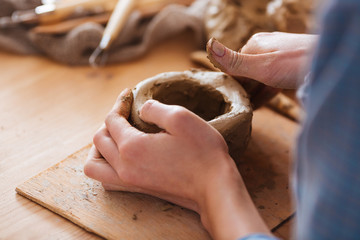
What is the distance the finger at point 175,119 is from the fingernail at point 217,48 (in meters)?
0.14

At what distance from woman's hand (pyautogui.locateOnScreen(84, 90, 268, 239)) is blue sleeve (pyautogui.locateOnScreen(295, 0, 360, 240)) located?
15 centimetres

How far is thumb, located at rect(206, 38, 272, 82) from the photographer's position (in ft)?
2.23

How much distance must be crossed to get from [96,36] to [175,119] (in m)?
0.59

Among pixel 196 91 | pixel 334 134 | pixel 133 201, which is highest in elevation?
pixel 334 134

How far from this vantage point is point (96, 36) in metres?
1.09

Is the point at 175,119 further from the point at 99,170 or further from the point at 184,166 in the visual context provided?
the point at 99,170

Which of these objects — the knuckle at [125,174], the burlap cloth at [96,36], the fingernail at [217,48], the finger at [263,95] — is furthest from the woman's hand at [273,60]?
the burlap cloth at [96,36]

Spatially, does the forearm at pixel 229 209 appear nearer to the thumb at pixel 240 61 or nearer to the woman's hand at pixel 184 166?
the woman's hand at pixel 184 166

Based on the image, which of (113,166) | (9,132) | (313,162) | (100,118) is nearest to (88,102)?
(100,118)

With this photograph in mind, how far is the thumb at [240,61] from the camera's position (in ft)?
2.23

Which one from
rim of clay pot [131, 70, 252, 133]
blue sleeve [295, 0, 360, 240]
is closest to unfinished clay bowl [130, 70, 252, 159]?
rim of clay pot [131, 70, 252, 133]

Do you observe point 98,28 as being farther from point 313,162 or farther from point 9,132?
point 313,162

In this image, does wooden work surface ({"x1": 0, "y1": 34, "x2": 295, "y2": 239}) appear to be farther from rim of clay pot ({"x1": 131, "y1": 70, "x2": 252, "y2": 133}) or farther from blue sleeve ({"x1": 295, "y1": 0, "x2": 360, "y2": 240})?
blue sleeve ({"x1": 295, "y1": 0, "x2": 360, "y2": 240})

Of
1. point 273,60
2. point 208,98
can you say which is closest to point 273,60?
point 273,60
